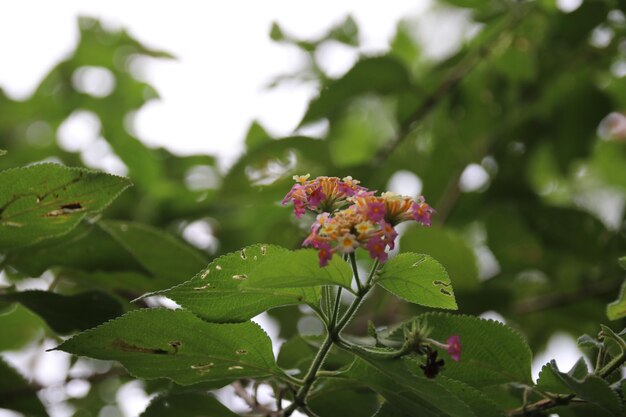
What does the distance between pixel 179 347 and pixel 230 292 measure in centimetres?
10

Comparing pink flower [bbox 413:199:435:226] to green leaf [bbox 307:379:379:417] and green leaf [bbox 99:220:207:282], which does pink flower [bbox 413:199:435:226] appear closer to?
green leaf [bbox 307:379:379:417]

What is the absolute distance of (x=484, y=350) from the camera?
38.2 inches

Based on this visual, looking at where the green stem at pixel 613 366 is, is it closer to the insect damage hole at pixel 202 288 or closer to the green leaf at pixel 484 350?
the green leaf at pixel 484 350

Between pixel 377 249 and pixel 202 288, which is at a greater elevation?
pixel 377 249

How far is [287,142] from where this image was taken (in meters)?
1.81

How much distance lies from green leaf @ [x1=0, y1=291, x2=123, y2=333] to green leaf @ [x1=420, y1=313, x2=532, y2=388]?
0.47m

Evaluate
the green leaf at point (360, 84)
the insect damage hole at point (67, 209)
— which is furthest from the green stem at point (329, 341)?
the green leaf at point (360, 84)

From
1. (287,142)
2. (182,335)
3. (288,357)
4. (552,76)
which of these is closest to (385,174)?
(287,142)

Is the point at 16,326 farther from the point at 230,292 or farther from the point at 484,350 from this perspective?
the point at 484,350

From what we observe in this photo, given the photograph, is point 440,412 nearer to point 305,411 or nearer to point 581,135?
point 305,411

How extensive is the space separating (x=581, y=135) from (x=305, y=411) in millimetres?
1287

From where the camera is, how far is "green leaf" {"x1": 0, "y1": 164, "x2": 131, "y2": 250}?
3.06 feet

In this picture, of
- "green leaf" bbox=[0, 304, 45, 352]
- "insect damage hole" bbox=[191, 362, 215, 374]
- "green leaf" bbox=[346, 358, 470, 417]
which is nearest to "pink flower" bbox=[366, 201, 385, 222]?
"green leaf" bbox=[346, 358, 470, 417]

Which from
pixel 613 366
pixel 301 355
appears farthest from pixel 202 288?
pixel 613 366
